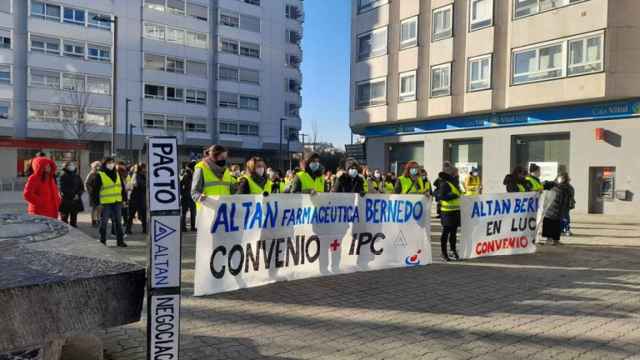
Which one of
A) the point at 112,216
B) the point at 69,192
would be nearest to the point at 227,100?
the point at 69,192

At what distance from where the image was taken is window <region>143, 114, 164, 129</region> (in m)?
52.3

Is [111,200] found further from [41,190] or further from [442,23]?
[442,23]

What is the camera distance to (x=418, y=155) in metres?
31.0

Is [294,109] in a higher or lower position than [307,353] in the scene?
higher

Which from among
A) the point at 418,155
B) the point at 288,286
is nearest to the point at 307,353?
the point at 288,286

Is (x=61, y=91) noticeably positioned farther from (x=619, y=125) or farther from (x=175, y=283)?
(x=175, y=283)

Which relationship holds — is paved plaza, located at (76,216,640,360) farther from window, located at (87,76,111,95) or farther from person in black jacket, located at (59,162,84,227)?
window, located at (87,76,111,95)

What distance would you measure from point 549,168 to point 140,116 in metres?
40.2

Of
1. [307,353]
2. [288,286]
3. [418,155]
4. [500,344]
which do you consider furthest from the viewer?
[418,155]

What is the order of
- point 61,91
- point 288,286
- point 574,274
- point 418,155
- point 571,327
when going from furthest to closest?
point 61,91
point 418,155
point 574,274
point 288,286
point 571,327

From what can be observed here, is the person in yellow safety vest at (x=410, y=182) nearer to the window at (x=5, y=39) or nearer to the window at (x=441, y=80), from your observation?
the window at (x=441, y=80)

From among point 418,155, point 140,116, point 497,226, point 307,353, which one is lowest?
point 307,353

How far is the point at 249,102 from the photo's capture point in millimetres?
59906

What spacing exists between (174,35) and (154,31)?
2.07 m
